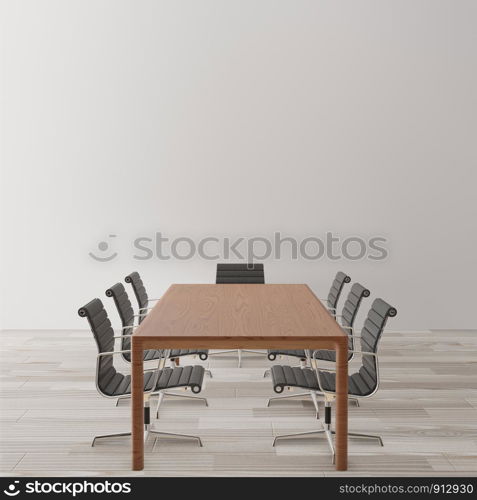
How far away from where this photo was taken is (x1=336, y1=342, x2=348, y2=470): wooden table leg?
355 cm

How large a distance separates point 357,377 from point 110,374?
1.50 metres

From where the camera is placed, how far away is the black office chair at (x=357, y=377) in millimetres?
3811

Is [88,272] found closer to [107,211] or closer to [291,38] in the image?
[107,211]

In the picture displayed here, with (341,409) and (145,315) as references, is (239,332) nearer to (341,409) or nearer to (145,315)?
(341,409)

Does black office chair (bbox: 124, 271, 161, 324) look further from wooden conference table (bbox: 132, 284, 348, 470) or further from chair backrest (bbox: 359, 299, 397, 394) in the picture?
chair backrest (bbox: 359, 299, 397, 394)

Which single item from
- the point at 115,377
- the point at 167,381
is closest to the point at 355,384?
the point at 167,381

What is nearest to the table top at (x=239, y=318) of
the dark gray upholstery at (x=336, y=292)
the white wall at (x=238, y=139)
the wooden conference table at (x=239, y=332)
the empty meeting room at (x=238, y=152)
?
the wooden conference table at (x=239, y=332)

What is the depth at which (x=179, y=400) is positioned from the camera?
4.82 metres

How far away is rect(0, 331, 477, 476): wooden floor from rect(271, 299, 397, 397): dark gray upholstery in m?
0.36

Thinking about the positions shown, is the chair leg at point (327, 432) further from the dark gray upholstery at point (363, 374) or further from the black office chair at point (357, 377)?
the dark gray upholstery at point (363, 374)

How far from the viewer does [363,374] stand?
13.5 feet

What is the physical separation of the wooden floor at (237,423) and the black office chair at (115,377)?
0.79 feet

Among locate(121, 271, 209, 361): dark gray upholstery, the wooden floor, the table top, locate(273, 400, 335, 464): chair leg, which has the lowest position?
the wooden floor

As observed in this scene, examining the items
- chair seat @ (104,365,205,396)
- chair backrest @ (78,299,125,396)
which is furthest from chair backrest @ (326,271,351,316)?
chair backrest @ (78,299,125,396)
